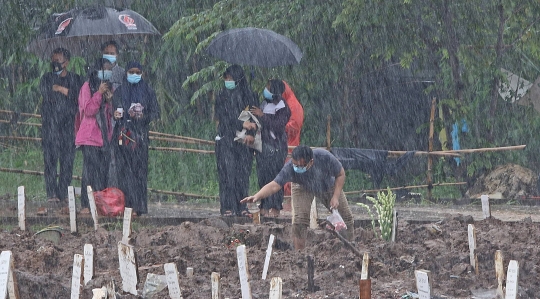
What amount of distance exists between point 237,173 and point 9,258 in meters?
6.84

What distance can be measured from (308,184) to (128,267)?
369cm

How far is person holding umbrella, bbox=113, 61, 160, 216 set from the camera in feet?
43.6

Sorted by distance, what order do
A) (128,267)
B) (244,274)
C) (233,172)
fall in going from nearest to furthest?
(244,274), (128,267), (233,172)

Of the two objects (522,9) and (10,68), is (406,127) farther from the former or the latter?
(10,68)

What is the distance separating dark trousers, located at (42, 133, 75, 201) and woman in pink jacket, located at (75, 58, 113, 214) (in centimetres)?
63

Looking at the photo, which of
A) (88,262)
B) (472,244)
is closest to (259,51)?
(472,244)

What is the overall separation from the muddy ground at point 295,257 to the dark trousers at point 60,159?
4.92 ft

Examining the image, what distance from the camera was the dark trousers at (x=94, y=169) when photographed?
533 inches

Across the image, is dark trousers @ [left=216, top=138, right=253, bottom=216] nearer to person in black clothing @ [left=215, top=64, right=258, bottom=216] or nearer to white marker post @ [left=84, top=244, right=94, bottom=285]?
person in black clothing @ [left=215, top=64, right=258, bottom=216]

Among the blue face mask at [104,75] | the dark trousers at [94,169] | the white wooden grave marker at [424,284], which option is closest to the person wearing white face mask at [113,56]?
the blue face mask at [104,75]

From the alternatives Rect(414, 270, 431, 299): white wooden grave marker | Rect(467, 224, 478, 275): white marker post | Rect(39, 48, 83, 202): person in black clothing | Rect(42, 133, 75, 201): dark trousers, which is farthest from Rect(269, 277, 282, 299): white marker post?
Rect(42, 133, 75, 201): dark trousers

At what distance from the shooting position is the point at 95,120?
44.3 ft

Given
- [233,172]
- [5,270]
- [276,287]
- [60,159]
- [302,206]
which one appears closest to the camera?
[276,287]

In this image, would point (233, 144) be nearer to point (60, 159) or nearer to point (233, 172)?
point (233, 172)
